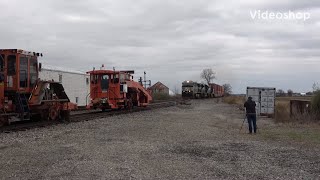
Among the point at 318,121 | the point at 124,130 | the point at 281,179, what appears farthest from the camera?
the point at 318,121

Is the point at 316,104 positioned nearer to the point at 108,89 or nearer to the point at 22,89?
the point at 108,89

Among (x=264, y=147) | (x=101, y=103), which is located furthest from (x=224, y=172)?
(x=101, y=103)

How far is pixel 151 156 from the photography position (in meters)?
10.9

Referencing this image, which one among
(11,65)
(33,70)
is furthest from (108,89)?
(11,65)

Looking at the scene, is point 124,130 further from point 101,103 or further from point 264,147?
point 101,103

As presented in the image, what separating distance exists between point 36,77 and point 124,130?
5.24 metres

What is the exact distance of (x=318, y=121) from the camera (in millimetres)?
22156

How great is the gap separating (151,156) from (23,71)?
389 inches

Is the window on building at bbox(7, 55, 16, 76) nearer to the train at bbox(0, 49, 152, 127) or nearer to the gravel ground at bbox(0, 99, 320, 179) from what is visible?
the train at bbox(0, 49, 152, 127)

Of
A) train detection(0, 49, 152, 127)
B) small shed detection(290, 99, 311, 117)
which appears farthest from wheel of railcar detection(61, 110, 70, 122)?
small shed detection(290, 99, 311, 117)

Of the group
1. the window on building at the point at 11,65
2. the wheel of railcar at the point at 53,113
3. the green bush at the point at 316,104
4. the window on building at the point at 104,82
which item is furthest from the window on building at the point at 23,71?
the green bush at the point at 316,104

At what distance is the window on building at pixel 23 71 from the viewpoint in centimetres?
1838

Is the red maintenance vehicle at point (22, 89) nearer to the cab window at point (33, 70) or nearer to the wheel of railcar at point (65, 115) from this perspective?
the cab window at point (33, 70)

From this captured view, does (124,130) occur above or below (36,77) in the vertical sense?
below
